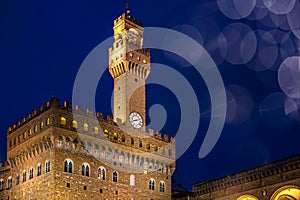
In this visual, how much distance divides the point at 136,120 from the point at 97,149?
8099 mm

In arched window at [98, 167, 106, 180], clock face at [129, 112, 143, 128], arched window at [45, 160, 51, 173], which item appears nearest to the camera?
arched window at [45, 160, 51, 173]

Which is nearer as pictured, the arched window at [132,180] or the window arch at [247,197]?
the window arch at [247,197]

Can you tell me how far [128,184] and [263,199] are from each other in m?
13.5

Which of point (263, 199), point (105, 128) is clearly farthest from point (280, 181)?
point (105, 128)

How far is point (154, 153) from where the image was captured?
52.4 m

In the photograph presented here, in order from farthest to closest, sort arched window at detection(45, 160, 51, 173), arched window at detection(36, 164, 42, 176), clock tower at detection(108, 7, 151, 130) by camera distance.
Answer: clock tower at detection(108, 7, 151, 130), arched window at detection(36, 164, 42, 176), arched window at detection(45, 160, 51, 173)

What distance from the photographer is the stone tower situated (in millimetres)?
43906

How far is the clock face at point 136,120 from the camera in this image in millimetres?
53016

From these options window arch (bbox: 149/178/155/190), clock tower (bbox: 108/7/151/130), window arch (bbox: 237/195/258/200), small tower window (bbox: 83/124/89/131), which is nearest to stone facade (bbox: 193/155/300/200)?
window arch (bbox: 237/195/258/200)

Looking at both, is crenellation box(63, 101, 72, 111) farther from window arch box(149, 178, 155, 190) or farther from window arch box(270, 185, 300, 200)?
window arch box(270, 185, 300, 200)

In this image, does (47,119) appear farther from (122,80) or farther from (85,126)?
(122,80)

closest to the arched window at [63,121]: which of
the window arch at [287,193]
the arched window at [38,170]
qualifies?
the arched window at [38,170]

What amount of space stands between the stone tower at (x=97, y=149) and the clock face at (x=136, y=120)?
5.0 inches

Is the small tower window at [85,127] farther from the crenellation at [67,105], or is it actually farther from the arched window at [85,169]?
the arched window at [85,169]
